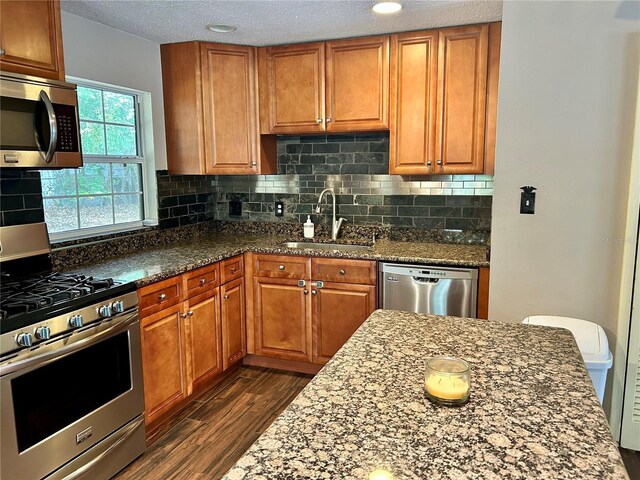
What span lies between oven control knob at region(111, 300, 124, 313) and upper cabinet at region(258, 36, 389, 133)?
1734 mm

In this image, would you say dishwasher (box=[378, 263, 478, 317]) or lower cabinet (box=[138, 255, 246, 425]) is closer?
lower cabinet (box=[138, 255, 246, 425])

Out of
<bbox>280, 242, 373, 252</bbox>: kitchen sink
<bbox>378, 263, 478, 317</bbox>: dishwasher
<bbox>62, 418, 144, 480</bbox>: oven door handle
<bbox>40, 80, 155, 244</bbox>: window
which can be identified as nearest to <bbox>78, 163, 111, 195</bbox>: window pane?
<bbox>40, 80, 155, 244</bbox>: window

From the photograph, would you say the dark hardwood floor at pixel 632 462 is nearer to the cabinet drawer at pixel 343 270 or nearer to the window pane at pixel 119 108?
the cabinet drawer at pixel 343 270

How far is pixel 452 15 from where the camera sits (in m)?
2.75

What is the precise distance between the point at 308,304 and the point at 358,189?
96 centimetres

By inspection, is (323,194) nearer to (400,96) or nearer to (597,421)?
(400,96)

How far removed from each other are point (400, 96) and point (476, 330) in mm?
1963

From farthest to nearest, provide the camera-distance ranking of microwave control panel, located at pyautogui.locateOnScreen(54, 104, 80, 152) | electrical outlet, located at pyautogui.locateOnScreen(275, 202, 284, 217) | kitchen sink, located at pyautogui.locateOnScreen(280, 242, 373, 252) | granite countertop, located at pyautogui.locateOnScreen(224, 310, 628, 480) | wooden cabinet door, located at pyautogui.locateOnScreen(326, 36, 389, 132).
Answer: electrical outlet, located at pyautogui.locateOnScreen(275, 202, 284, 217), kitchen sink, located at pyautogui.locateOnScreen(280, 242, 373, 252), wooden cabinet door, located at pyautogui.locateOnScreen(326, 36, 389, 132), microwave control panel, located at pyautogui.locateOnScreen(54, 104, 80, 152), granite countertop, located at pyautogui.locateOnScreen(224, 310, 628, 480)

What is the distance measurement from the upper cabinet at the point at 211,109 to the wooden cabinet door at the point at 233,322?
887mm

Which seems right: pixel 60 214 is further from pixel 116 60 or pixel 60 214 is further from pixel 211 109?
pixel 211 109

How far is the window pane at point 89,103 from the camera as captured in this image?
2.87 meters

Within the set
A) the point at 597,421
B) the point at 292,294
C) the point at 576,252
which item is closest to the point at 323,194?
the point at 292,294

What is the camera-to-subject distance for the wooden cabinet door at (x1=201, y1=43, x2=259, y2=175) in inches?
133

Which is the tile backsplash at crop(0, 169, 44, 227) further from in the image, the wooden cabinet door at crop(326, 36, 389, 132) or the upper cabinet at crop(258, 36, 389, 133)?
the wooden cabinet door at crop(326, 36, 389, 132)
